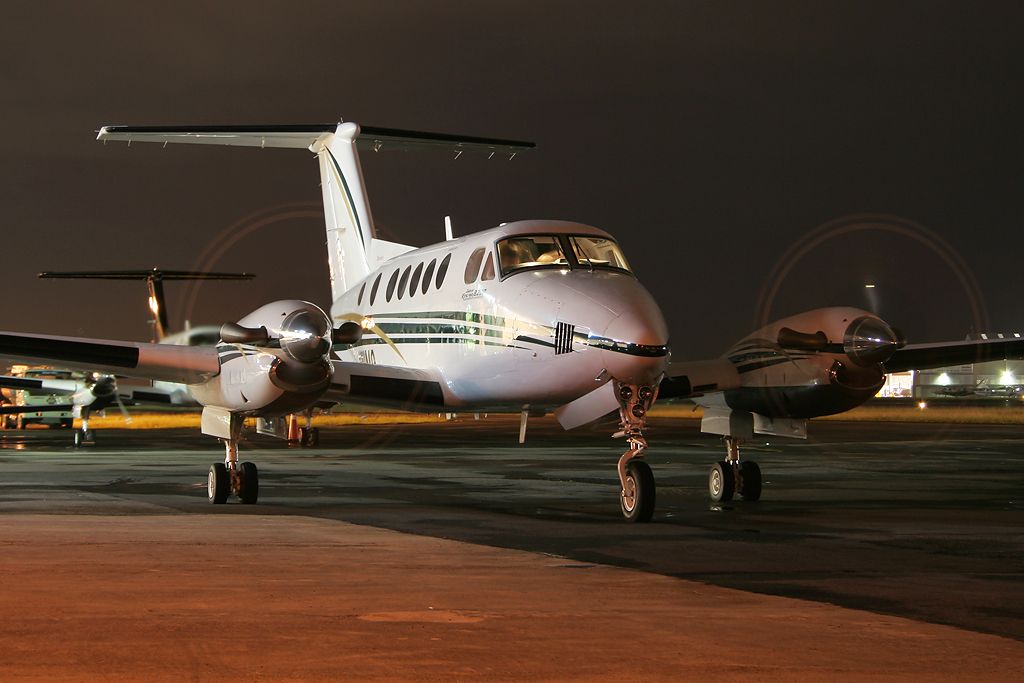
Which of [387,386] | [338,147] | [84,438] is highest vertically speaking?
[338,147]

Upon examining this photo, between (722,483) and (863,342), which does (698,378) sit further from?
(863,342)

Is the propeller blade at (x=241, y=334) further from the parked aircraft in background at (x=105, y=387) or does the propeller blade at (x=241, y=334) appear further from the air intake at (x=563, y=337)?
the parked aircraft in background at (x=105, y=387)

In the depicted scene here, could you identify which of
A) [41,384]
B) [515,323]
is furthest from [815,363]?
[41,384]

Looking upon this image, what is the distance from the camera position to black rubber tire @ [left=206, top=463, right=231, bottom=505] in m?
14.9

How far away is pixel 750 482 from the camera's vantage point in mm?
15406

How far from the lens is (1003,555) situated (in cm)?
997

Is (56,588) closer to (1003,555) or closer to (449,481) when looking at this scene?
(1003,555)

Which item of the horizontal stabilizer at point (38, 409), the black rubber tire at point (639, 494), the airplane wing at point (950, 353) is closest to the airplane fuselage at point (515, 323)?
the black rubber tire at point (639, 494)

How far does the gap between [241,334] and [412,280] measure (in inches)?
126

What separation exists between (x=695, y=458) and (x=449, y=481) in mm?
8261

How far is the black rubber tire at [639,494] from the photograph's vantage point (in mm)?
12414

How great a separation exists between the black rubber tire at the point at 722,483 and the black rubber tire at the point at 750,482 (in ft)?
0.52

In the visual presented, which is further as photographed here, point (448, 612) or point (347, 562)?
point (347, 562)

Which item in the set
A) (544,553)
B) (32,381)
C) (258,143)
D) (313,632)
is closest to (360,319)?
(258,143)
